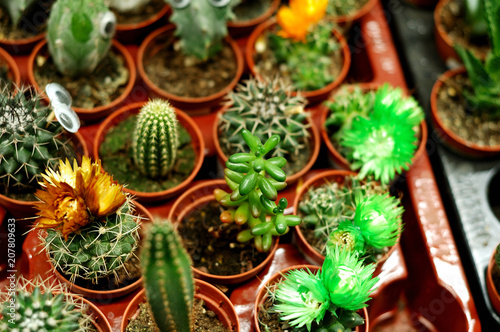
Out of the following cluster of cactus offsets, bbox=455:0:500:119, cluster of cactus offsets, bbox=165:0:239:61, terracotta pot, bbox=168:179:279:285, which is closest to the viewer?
terracotta pot, bbox=168:179:279:285

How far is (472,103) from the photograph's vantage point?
222cm

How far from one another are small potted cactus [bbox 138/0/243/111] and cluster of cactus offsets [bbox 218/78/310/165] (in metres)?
0.23

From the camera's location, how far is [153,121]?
1.63m

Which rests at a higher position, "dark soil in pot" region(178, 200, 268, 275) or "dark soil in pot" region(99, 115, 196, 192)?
"dark soil in pot" region(99, 115, 196, 192)

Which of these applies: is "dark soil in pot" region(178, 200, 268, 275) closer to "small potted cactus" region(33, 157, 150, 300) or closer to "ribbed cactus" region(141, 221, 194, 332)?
"small potted cactus" region(33, 157, 150, 300)

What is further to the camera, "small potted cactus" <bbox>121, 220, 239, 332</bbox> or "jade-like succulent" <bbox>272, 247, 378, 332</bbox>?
"jade-like succulent" <bbox>272, 247, 378, 332</bbox>

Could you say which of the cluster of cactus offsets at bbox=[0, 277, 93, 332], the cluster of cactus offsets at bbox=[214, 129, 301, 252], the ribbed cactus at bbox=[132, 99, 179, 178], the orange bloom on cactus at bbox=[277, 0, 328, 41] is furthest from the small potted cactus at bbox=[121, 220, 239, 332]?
the orange bloom on cactus at bbox=[277, 0, 328, 41]

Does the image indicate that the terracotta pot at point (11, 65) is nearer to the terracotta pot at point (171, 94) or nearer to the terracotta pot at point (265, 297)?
the terracotta pot at point (171, 94)

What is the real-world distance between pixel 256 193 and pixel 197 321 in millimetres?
431

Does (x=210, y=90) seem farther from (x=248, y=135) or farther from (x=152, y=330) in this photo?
(x=152, y=330)

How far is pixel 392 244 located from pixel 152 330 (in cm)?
78

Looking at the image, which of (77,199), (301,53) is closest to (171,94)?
(301,53)

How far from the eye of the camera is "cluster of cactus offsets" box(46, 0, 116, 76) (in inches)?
73.4

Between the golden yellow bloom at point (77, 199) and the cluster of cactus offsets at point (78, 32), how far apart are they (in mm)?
642
